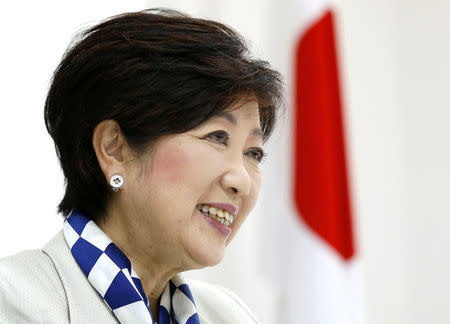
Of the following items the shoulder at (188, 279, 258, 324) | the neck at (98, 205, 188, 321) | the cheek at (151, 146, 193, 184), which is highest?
→ the cheek at (151, 146, 193, 184)

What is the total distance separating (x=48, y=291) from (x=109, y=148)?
306mm

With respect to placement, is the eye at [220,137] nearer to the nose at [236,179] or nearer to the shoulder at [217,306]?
the nose at [236,179]

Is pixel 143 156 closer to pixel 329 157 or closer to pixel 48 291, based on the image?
pixel 48 291

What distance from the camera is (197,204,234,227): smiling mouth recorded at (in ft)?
4.64

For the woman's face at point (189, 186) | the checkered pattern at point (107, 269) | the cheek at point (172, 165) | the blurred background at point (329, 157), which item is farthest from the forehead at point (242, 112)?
the blurred background at point (329, 157)

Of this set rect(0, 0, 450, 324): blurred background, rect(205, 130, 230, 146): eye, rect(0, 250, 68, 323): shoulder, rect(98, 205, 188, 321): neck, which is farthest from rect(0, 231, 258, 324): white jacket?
rect(0, 0, 450, 324): blurred background

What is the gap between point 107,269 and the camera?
4.44 feet

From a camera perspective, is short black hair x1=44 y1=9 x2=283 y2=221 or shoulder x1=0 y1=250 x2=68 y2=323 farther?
short black hair x1=44 y1=9 x2=283 y2=221

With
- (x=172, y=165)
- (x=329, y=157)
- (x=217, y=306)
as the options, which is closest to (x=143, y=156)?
(x=172, y=165)

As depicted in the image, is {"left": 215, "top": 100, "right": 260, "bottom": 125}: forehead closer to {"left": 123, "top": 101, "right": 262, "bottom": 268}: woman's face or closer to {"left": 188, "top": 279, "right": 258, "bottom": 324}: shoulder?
{"left": 123, "top": 101, "right": 262, "bottom": 268}: woman's face

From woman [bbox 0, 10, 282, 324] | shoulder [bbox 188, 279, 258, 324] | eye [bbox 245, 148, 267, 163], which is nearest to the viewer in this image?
woman [bbox 0, 10, 282, 324]

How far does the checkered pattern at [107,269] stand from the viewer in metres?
1.33

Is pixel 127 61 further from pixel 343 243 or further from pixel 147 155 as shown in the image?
pixel 343 243

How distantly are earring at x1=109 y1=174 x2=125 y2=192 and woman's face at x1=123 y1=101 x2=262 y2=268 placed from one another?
0.01 meters
